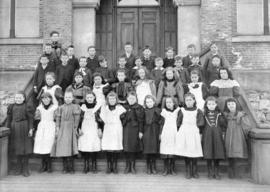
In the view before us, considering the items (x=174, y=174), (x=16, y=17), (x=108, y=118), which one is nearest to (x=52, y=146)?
(x=108, y=118)

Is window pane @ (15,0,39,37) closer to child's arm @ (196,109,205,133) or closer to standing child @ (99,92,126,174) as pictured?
standing child @ (99,92,126,174)

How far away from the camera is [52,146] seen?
669 centimetres

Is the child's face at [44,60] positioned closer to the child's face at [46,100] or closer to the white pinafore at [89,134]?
the child's face at [46,100]

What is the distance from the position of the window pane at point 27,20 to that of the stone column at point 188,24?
4.81 m

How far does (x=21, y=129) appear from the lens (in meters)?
6.80

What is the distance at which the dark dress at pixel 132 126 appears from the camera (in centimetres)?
670

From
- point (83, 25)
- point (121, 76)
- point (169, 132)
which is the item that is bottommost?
point (169, 132)

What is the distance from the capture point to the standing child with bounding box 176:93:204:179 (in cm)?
648

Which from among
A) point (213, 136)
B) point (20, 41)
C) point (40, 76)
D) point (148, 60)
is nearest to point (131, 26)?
point (20, 41)

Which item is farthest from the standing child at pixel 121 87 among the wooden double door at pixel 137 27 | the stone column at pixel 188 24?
the wooden double door at pixel 137 27

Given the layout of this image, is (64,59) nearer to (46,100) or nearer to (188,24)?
(46,100)

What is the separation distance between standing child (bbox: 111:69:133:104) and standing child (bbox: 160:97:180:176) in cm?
105

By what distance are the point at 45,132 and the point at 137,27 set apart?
6.87 metres

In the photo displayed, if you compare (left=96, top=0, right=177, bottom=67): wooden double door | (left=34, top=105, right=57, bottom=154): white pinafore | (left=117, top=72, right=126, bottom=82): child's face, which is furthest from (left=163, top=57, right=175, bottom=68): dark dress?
(left=96, top=0, right=177, bottom=67): wooden double door
